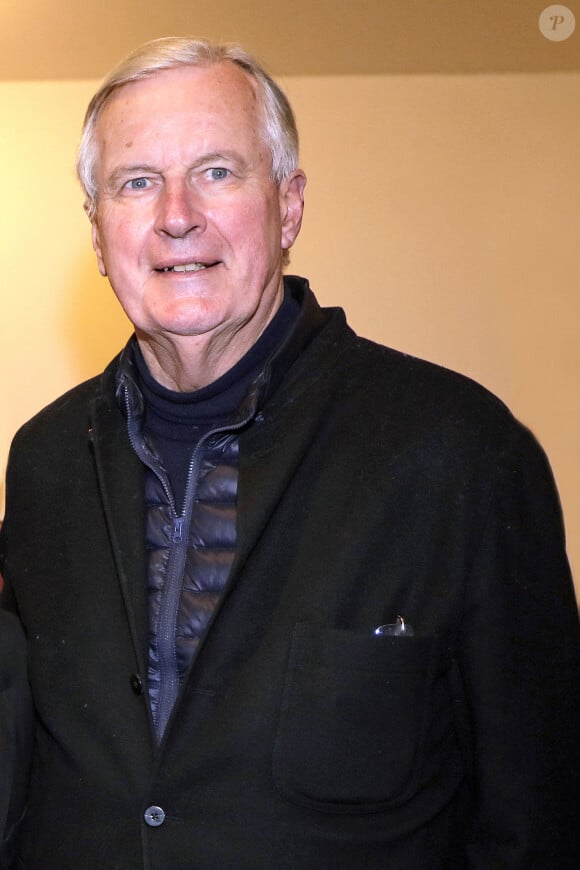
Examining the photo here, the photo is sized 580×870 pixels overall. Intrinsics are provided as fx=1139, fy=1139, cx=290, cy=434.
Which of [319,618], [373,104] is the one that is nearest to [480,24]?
→ [373,104]

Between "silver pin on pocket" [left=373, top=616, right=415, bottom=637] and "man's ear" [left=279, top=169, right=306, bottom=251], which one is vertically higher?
"man's ear" [left=279, top=169, right=306, bottom=251]

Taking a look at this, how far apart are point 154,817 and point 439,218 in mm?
1989

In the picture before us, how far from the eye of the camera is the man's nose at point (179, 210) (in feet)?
5.18

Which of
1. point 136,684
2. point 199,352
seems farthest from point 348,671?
point 199,352

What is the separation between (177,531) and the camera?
1564mm

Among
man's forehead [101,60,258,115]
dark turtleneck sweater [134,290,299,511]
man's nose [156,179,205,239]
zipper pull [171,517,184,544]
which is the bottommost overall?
zipper pull [171,517,184,544]

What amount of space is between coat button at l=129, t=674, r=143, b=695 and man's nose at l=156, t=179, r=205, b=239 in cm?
61

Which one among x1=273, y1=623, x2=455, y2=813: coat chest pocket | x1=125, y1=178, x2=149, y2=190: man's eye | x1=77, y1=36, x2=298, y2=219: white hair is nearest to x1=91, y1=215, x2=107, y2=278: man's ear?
x1=77, y1=36, x2=298, y2=219: white hair

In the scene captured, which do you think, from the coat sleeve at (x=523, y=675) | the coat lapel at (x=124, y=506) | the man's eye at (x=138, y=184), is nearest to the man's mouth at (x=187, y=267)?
the man's eye at (x=138, y=184)

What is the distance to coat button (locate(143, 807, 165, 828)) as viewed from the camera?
4.73 ft

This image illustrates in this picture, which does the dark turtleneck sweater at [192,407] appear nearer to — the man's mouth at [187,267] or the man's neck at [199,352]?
the man's neck at [199,352]

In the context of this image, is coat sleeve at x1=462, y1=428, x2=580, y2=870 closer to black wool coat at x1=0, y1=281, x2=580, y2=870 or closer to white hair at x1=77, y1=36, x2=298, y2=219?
black wool coat at x1=0, y1=281, x2=580, y2=870

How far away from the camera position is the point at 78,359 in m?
3.12

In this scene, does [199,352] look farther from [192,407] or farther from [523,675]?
[523,675]
